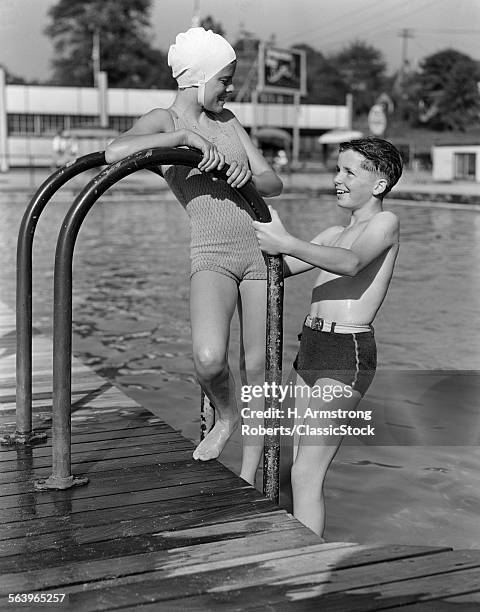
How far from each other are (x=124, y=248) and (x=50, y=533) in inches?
458

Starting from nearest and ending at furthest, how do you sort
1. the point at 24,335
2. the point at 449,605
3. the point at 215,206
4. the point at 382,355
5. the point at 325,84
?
the point at 449,605 → the point at 215,206 → the point at 24,335 → the point at 382,355 → the point at 325,84

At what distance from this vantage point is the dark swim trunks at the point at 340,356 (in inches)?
110

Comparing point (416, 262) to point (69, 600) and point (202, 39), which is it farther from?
point (69, 600)

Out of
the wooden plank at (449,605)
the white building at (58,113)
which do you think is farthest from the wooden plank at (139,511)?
the white building at (58,113)

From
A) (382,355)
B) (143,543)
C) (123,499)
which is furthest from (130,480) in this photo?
(382,355)

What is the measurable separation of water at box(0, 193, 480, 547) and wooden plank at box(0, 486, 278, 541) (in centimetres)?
96

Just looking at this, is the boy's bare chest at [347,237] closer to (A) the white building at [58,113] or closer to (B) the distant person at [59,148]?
(B) the distant person at [59,148]

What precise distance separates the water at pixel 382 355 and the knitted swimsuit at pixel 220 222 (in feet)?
4.20

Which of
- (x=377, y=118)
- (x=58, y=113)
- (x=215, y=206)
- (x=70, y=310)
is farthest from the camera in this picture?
(x=58, y=113)

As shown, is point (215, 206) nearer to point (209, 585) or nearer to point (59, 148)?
point (209, 585)

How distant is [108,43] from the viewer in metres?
68.8

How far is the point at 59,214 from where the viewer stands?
20.1 m

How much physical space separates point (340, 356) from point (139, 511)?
2.56ft

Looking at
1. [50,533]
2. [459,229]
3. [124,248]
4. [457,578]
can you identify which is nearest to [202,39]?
[50,533]
